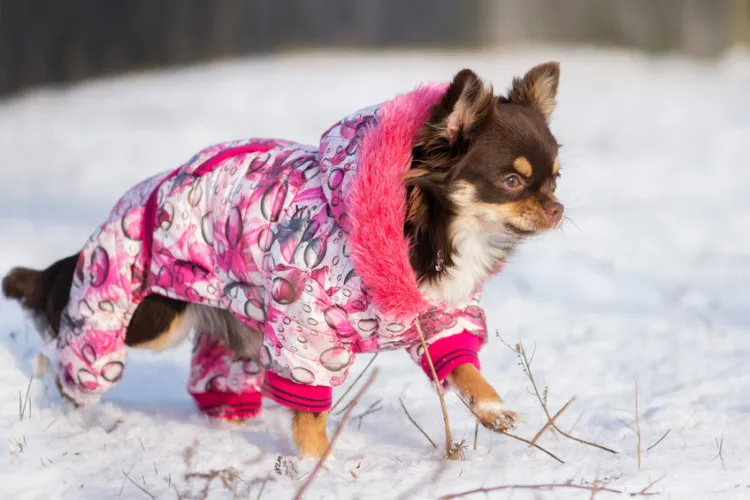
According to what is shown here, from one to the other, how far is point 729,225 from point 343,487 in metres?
6.03

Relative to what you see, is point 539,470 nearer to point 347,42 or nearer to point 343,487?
point 343,487

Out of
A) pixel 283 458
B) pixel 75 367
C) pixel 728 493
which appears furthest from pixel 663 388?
pixel 75 367

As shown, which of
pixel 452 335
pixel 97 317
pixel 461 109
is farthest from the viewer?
pixel 97 317

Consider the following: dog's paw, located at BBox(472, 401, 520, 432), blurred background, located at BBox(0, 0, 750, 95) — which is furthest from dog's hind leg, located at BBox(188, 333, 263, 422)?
blurred background, located at BBox(0, 0, 750, 95)

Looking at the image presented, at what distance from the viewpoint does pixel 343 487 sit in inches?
121

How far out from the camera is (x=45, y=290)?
4434 mm

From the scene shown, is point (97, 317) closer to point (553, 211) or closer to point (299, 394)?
point (299, 394)

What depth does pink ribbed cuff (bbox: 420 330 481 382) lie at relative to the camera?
3553 mm

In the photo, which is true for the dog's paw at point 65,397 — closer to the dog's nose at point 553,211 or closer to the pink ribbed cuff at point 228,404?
the pink ribbed cuff at point 228,404

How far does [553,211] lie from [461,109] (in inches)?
19.8

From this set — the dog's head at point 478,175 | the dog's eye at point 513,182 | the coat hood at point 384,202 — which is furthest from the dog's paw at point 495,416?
the dog's eye at point 513,182

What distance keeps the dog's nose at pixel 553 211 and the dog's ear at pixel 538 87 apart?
0.51 metres

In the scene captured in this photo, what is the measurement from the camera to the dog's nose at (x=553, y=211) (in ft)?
10.7

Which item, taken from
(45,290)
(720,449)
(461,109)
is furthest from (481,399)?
(45,290)
